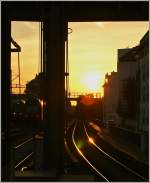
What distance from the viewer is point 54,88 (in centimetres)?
2298

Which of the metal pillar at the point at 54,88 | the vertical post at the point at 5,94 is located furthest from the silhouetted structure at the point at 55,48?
the vertical post at the point at 5,94

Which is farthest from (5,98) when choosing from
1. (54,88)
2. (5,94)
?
(54,88)

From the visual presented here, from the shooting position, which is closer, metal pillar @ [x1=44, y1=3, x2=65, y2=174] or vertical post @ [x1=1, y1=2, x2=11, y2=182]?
vertical post @ [x1=1, y1=2, x2=11, y2=182]

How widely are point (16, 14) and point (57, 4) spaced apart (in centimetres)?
199

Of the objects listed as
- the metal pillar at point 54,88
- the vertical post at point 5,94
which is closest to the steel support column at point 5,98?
the vertical post at point 5,94

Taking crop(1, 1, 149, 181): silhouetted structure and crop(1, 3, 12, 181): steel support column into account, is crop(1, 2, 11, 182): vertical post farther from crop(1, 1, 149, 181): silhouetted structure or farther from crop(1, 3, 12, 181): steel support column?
crop(1, 1, 149, 181): silhouetted structure

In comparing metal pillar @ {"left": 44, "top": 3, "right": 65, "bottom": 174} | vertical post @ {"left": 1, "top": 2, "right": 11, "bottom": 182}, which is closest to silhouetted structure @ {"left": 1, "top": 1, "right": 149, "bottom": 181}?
metal pillar @ {"left": 44, "top": 3, "right": 65, "bottom": 174}

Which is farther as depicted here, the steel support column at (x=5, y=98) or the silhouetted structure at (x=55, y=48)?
the silhouetted structure at (x=55, y=48)

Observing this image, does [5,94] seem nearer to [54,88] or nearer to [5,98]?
[5,98]

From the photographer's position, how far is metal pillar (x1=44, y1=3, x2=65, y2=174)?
22797 mm

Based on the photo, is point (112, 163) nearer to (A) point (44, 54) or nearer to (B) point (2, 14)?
(A) point (44, 54)

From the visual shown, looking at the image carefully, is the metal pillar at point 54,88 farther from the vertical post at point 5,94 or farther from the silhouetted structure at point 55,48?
the vertical post at point 5,94

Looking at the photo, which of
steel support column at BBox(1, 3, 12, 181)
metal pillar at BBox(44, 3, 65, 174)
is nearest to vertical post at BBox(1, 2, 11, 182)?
steel support column at BBox(1, 3, 12, 181)

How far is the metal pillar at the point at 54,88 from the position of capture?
22.8m
